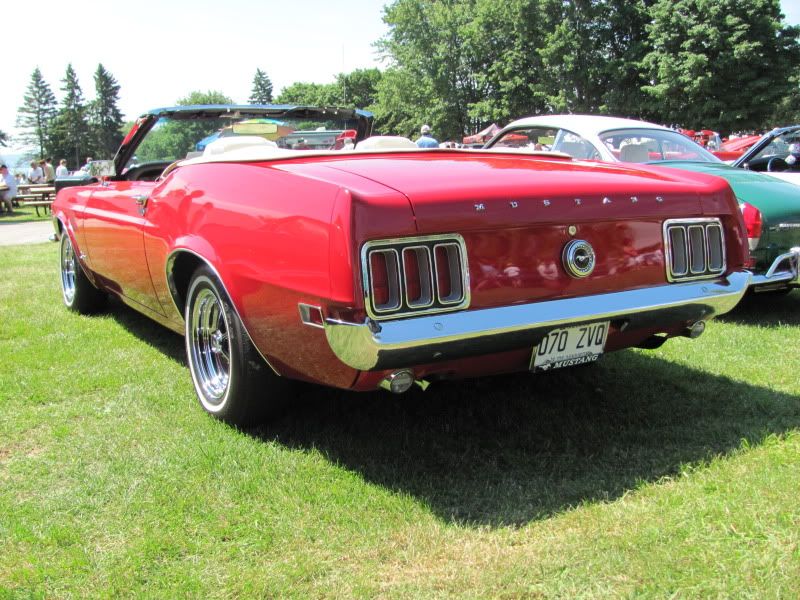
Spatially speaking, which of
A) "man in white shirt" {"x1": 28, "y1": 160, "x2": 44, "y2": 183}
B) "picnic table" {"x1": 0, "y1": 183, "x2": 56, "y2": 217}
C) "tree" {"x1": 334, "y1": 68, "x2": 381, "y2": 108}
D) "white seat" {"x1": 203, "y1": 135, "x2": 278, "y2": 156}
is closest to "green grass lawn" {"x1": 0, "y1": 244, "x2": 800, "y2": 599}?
"white seat" {"x1": 203, "y1": 135, "x2": 278, "y2": 156}

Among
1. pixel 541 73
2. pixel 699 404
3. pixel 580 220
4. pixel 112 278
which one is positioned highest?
pixel 541 73

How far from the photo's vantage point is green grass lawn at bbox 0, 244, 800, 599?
6.91 ft

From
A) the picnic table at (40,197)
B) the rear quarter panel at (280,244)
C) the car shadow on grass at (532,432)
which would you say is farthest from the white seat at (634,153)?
the picnic table at (40,197)

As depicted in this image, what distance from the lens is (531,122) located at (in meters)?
6.59

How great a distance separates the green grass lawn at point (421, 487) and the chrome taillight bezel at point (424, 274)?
0.67 meters

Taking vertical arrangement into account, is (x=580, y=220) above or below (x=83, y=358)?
above

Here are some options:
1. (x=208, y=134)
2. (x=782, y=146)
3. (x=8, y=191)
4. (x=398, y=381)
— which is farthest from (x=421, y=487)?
(x=8, y=191)

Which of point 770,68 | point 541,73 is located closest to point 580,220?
point 770,68

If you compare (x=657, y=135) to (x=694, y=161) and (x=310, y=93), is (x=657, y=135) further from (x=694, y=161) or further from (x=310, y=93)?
(x=310, y=93)

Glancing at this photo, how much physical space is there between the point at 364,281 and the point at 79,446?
5.36 ft

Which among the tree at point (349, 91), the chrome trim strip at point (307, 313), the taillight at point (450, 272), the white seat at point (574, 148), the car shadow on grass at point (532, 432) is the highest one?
the tree at point (349, 91)

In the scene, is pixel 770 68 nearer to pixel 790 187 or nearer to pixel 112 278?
pixel 790 187

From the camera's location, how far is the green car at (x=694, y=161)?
5.00 m

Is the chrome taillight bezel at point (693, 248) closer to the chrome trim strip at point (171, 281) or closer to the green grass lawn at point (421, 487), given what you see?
the green grass lawn at point (421, 487)
